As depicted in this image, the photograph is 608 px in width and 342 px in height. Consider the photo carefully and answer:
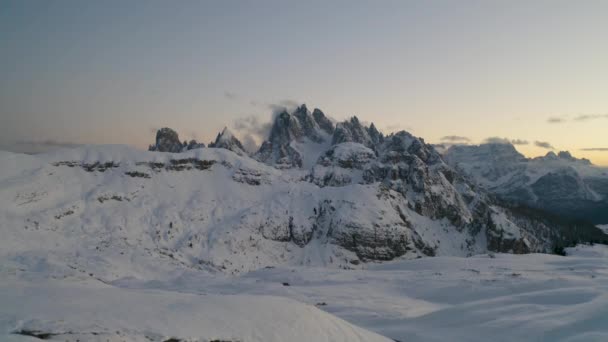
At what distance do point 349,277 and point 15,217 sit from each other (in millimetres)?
66670

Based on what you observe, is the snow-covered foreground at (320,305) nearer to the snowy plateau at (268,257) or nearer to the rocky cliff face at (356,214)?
the snowy plateau at (268,257)

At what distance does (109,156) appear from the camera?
11462 cm

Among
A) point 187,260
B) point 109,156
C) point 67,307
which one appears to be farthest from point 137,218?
point 67,307

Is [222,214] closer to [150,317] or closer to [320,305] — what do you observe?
[320,305]

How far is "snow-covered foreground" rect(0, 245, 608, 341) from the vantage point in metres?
15.3

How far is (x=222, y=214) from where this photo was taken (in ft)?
357

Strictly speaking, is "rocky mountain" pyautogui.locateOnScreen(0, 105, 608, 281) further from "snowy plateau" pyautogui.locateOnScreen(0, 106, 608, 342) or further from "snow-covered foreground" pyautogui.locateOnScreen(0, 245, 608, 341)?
"snow-covered foreground" pyautogui.locateOnScreen(0, 245, 608, 341)

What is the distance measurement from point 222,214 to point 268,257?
18.0 meters

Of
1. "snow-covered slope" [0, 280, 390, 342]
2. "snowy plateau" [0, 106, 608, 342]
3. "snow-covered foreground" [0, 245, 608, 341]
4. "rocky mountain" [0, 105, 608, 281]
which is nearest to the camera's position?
"snow-covered slope" [0, 280, 390, 342]

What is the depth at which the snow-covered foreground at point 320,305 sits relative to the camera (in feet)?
50.2

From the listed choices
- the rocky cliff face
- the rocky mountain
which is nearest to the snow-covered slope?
the rocky mountain

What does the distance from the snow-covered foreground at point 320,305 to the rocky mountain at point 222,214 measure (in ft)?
101

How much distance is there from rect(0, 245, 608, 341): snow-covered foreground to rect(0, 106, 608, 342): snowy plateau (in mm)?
115

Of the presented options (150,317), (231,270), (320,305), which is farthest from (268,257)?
(150,317)
